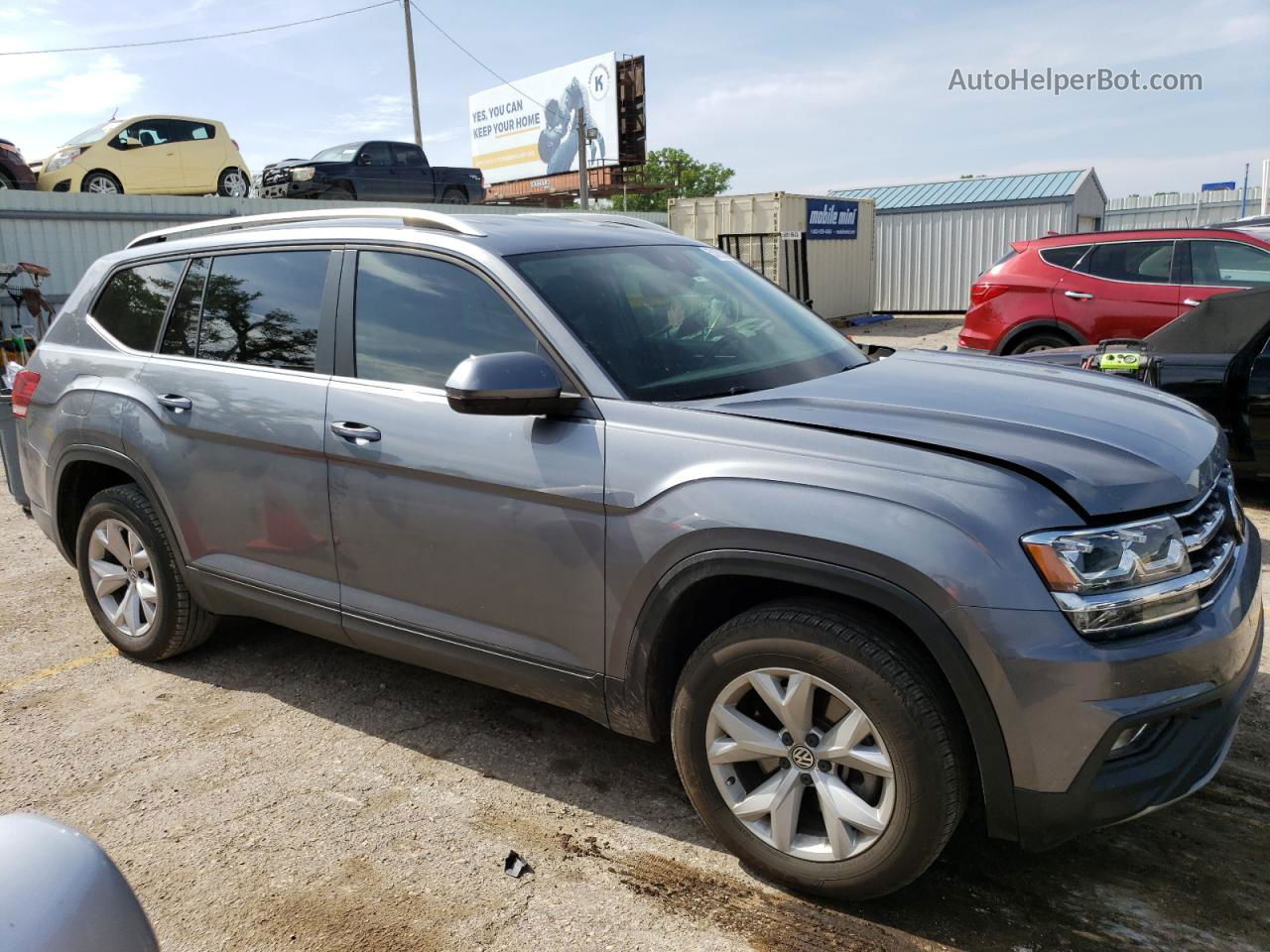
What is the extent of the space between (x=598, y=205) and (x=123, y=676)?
44821 mm

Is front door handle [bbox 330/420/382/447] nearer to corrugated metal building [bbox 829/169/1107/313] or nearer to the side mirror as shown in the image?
the side mirror

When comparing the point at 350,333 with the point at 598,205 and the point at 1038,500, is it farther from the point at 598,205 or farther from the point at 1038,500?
the point at 598,205

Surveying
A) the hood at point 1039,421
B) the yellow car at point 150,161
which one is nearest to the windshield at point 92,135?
the yellow car at point 150,161

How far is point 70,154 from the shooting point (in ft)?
54.0

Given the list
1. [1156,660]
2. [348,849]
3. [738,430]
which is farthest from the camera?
[348,849]

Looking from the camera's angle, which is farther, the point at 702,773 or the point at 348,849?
the point at 348,849

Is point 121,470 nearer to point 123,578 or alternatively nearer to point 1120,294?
point 123,578

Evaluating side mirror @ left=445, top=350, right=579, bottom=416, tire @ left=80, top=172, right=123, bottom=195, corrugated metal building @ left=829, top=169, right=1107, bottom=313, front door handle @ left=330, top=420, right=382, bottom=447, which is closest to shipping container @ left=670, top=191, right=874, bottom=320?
corrugated metal building @ left=829, top=169, right=1107, bottom=313

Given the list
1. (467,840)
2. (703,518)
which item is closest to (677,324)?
(703,518)

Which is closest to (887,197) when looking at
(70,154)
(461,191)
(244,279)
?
(461,191)

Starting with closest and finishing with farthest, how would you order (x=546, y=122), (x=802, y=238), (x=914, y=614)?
(x=914, y=614) → (x=802, y=238) → (x=546, y=122)

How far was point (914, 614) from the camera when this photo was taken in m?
2.31

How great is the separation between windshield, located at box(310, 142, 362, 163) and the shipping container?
6.76m

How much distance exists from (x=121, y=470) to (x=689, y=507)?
2792 millimetres
